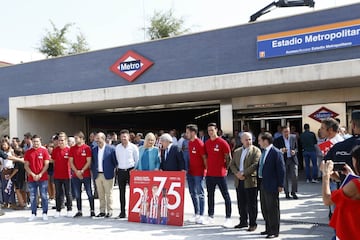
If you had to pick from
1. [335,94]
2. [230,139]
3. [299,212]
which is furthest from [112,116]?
[299,212]

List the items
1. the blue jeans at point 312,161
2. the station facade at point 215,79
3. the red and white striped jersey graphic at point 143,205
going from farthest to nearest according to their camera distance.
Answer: the blue jeans at point 312,161, the station facade at point 215,79, the red and white striped jersey graphic at point 143,205

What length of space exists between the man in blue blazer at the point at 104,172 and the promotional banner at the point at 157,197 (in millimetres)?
767

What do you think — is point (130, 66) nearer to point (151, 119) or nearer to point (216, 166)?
point (151, 119)

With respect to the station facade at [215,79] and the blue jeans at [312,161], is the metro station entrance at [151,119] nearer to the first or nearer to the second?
the station facade at [215,79]

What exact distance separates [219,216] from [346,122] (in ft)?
25.3

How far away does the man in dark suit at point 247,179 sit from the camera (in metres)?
7.61

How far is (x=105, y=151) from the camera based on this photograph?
952 cm

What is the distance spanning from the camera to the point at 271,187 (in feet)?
23.3

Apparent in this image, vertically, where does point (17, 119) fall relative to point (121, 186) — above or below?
above

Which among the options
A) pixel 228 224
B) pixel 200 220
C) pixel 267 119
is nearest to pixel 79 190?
pixel 200 220

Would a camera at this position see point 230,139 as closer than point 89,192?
No

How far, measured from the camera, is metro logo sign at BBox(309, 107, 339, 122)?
14.9m

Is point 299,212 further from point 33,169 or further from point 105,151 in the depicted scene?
point 33,169

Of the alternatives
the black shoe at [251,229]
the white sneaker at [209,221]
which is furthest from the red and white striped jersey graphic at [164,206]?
the black shoe at [251,229]
